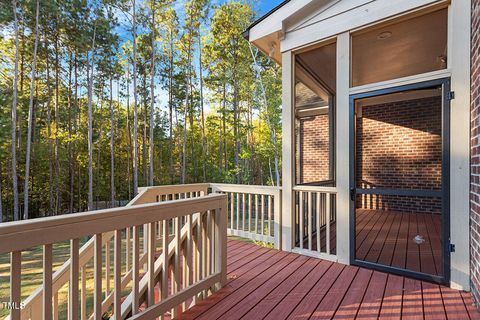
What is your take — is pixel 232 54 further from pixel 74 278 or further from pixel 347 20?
pixel 74 278

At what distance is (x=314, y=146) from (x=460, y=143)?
4741mm

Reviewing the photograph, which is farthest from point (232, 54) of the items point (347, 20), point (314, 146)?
point (347, 20)

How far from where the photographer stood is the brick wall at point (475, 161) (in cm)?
211

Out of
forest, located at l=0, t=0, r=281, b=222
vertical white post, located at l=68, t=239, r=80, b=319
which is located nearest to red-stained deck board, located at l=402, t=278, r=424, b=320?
vertical white post, located at l=68, t=239, r=80, b=319

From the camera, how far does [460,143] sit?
2428 millimetres

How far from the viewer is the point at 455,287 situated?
246 centimetres

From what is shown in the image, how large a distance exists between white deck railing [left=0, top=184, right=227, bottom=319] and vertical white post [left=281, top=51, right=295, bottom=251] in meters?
1.33

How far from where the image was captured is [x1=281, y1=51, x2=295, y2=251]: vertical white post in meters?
3.64

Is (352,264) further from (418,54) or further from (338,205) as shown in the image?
(418,54)

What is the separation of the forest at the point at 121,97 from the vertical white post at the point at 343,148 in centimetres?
585

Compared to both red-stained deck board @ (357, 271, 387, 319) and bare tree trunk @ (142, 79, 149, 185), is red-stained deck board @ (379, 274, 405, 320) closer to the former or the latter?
red-stained deck board @ (357, 271, 387, 319)

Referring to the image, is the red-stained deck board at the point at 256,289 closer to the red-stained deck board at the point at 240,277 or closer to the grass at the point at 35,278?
the red-stained deck board at the point at 240,277

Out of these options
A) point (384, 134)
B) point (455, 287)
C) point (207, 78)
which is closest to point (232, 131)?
point (207, 78)

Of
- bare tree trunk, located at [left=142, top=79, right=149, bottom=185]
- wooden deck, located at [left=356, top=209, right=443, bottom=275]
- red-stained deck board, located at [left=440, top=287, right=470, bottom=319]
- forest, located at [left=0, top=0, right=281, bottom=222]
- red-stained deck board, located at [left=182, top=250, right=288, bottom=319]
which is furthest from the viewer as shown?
bare tree trunk, located at [left=142, top=79, right=149, bottom=185]
